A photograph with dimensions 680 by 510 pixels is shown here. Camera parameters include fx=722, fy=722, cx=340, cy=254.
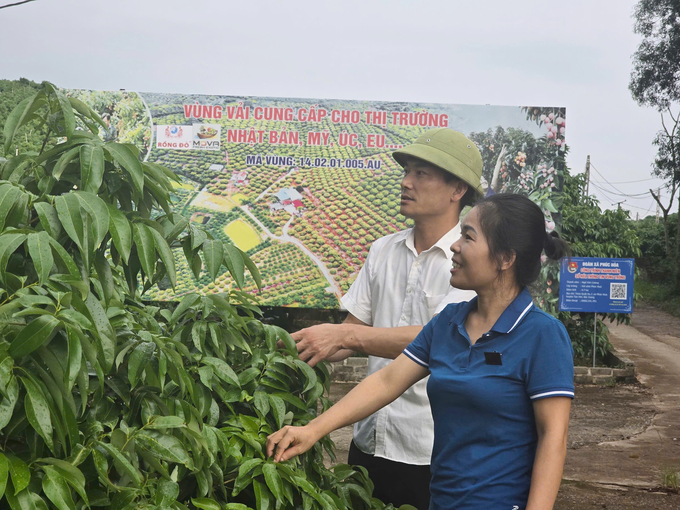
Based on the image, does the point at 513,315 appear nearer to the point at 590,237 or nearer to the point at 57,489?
the point at 57,489

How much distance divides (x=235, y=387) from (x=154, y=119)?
26.5ft

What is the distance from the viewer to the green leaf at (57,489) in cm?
109

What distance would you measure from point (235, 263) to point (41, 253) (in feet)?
1.87

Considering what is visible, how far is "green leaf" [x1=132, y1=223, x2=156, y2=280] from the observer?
141 cm

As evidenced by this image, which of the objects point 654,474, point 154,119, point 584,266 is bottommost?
point 654,474

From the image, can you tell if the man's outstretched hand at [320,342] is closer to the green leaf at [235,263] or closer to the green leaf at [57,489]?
the green leaf at [235,263]

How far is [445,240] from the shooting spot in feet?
8.16

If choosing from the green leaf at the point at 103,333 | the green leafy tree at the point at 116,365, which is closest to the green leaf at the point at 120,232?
the green leafy tree at the point at 116,365

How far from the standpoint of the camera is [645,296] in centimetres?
2569

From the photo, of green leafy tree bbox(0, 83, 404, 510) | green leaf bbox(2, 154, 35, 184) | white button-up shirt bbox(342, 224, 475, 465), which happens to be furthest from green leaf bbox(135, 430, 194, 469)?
white button-up shirt bbox(342, 224, 475, 465)

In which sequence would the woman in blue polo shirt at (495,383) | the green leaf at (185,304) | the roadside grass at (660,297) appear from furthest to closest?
the roadside grass at (660,297)
the green leaf at (185,304)
the woman in blue polo shirt at (495,383)

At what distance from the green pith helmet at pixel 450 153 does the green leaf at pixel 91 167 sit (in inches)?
48.7

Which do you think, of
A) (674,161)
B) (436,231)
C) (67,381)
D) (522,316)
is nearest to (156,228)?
(67,381)

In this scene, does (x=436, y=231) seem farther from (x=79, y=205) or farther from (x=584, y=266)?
(x=584, y=266)
